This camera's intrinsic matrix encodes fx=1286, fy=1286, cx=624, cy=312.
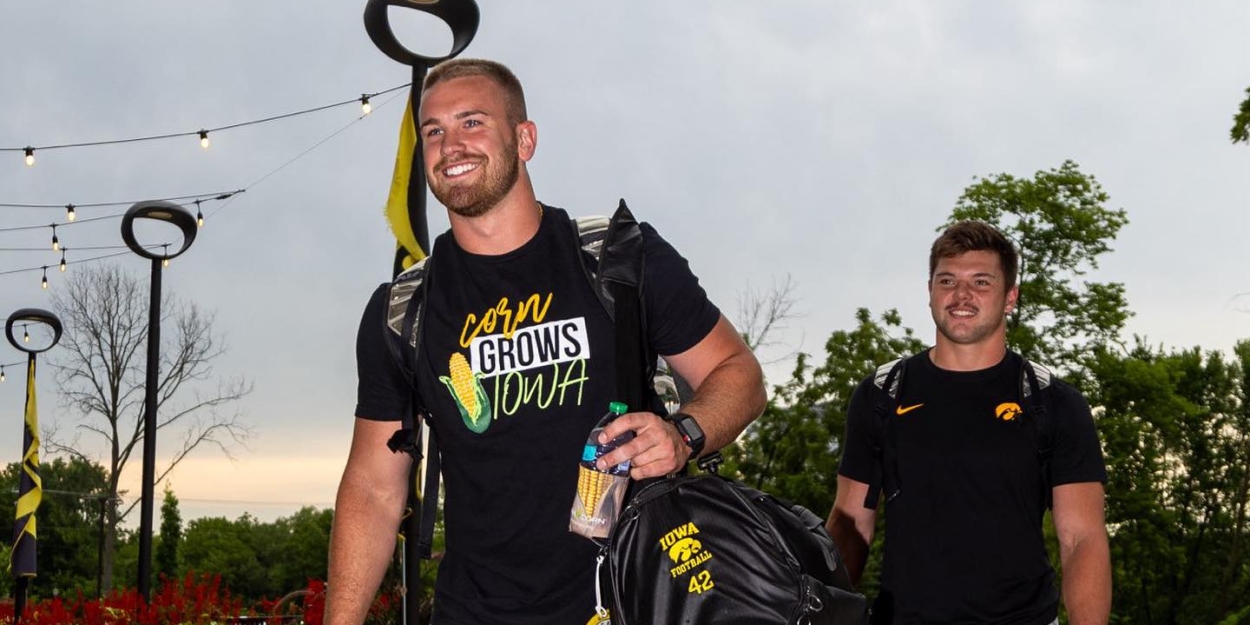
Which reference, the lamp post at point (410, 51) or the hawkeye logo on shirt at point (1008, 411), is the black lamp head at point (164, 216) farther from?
the hawkeye logo on shirt at point (1008, 411)

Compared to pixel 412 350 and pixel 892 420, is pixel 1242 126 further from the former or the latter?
pixel 412 350

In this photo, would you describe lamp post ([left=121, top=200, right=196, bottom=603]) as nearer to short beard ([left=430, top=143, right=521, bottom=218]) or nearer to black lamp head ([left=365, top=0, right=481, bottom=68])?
black lamp head ([left=365, top=0, right=481, bottom=68])

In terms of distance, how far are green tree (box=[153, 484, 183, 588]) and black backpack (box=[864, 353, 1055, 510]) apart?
160ft

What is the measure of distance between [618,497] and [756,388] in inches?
27.1

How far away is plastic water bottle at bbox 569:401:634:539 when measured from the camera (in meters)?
2.85

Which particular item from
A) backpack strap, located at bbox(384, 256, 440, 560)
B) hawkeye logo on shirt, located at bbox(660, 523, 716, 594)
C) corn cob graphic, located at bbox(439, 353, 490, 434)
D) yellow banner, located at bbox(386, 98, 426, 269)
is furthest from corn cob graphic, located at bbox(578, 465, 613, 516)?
yellow banner, located at bbox(386, 98, 426, 269)

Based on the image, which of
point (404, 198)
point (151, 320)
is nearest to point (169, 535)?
point (151, 320)

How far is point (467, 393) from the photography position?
3555 mm

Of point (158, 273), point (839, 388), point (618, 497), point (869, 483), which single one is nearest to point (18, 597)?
point (158, 273)

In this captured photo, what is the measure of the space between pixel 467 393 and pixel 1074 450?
2.66 meters

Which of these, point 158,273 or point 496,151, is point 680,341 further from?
point 158,273

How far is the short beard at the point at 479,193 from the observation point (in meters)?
3.61

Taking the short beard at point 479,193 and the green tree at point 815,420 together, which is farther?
the green tree at point 815,420

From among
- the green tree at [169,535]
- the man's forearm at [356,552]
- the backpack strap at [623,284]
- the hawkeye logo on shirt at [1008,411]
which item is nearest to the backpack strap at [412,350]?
the man's forearm at [356,552]
